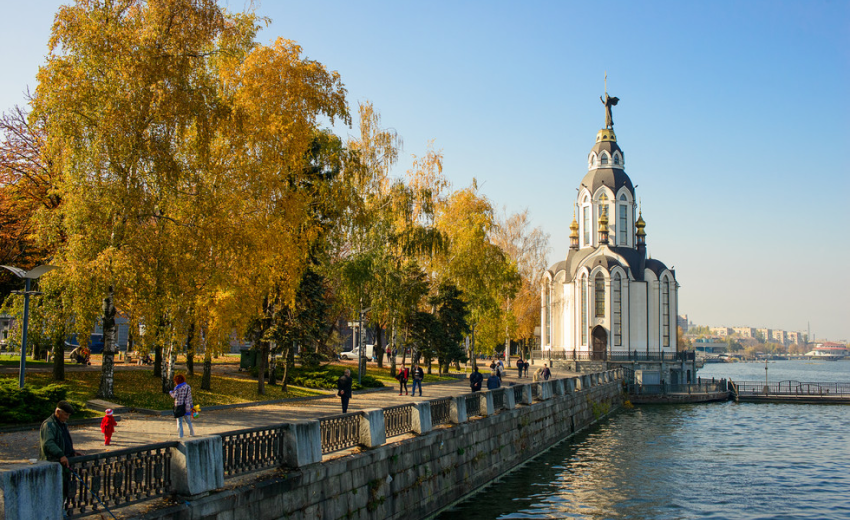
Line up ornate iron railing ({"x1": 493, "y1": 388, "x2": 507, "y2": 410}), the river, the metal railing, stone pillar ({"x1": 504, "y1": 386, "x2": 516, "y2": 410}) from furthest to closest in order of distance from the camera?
the metal railing
stone pillar ({"x1": 504, "y1": 386, "x2": 516, "y2": 410})
ornate iron railing ({"x1": 493, "y1": 388, "x2": 507, "y2": 410})
the river

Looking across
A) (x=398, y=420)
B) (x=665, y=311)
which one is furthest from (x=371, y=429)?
(x=665, y=311)

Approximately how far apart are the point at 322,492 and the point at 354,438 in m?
2.08

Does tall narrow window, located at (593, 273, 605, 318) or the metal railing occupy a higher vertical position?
tall narrow window, located at (593, 273, 605, 318)

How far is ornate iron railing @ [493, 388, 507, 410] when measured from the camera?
71.2 ft

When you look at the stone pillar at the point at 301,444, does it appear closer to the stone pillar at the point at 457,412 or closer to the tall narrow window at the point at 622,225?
the stone pillar at the point at 457,412

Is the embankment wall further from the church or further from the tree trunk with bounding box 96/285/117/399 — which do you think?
the church

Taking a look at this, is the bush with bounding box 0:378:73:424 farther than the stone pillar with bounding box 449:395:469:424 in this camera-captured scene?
No

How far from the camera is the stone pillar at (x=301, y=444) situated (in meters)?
10.9

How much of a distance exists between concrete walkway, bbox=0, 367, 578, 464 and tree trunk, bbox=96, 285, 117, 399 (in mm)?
1852

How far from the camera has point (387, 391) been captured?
29.9m

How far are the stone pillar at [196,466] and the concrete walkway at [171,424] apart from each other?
4209 mm

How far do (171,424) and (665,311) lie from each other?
5529cm

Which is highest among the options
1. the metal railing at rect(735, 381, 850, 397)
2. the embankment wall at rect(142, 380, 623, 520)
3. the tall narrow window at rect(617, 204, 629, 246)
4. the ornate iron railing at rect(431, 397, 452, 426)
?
the tall narrow window at rect(617, 204, 629, 246)

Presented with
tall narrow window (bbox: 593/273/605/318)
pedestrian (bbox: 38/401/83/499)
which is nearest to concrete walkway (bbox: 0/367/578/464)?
pedestrian (bbox: 38/401/83/499)
